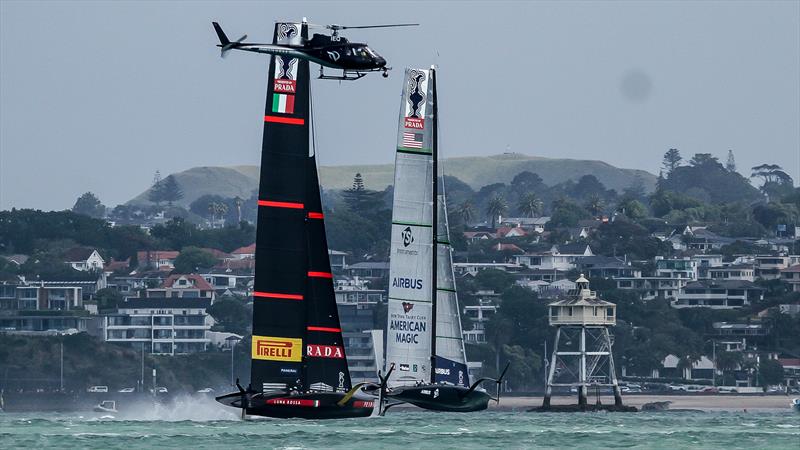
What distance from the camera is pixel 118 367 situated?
155625mm

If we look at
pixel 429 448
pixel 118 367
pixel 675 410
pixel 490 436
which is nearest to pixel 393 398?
pixel 490 436

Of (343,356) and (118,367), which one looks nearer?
(343,356)

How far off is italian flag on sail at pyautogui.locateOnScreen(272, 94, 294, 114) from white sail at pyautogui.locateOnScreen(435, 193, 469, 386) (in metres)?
12.4

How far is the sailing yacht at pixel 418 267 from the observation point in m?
69.9

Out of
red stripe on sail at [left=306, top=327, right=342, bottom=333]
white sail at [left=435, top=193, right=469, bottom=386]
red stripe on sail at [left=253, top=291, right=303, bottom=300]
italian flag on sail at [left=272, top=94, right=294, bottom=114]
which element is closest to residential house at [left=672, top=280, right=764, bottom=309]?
white sail at [left=435, top=193, right=469, bottom=386]

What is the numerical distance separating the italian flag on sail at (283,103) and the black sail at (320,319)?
6.80 feet

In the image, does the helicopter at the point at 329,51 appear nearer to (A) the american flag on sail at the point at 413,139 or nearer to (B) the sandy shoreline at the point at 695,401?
(A) the american flag on sail at the point at 413,139

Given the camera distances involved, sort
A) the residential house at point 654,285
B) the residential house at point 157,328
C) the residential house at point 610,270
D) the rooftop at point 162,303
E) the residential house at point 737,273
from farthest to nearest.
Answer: the residential house at point 737,273
the residential house at point 610,270
the residential house at point 654,285
the rooftop at point 162,303
the residential house at point 157,328

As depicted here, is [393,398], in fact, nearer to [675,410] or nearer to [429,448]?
[429,448]

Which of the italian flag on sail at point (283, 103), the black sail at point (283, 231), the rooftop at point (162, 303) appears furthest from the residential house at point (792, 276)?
the italian flag on sail at point (283, 103)

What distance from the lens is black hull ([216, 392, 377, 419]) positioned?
59.9 m

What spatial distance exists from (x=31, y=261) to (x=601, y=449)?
138560 mm

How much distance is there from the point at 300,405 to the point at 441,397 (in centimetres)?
1020

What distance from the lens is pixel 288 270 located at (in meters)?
60.1
